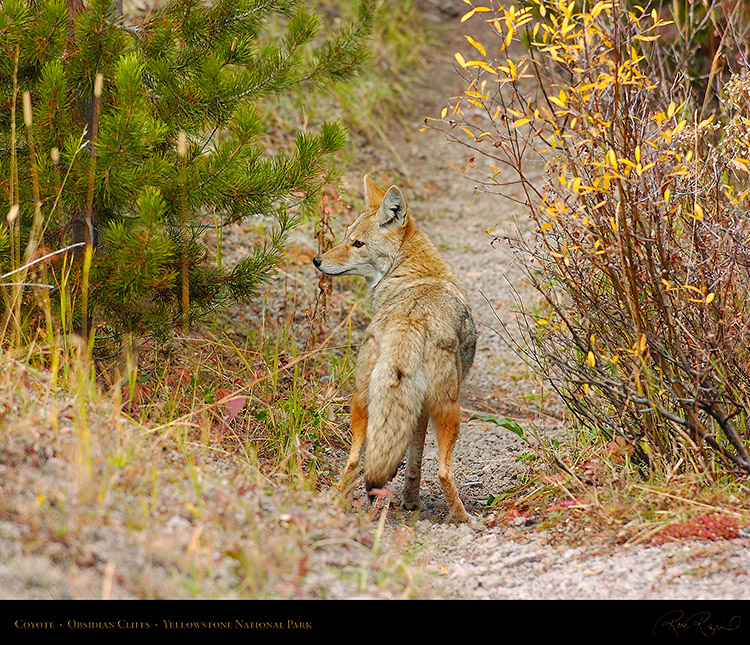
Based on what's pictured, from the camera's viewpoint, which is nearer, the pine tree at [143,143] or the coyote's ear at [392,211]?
the pine tree at [143,143]

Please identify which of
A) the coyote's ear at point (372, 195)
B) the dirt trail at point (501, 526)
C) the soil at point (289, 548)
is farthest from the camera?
the coyote's ear at point (372, 195)

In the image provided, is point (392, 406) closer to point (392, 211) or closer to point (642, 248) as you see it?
point (642, 248)

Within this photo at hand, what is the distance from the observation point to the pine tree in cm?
458

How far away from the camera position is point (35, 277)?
16.2 ft

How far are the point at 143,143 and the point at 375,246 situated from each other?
188 centimetres

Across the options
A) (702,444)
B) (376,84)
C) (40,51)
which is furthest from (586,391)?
(376,84)

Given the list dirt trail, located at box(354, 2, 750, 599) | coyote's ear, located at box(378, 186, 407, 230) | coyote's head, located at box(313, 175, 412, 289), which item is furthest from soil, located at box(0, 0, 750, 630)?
coyote's ear, located at box(378, 186, 407, 230)

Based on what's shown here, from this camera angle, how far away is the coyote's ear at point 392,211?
19.1 ft
